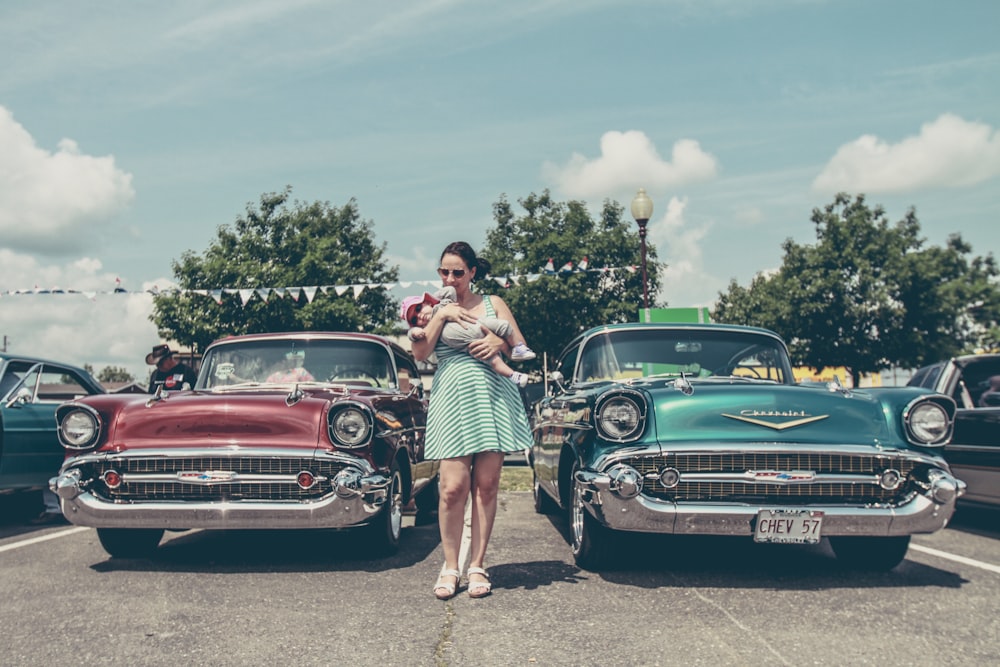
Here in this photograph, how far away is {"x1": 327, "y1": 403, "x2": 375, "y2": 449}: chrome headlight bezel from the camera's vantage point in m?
5.16

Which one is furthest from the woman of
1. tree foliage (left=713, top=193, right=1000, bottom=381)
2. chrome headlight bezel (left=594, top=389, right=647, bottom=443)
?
tree foliage (left=713, top=193, right=1000, bottom=381)

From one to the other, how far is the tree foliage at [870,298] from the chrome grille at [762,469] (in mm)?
32992

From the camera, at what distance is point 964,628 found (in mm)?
3854

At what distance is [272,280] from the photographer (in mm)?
30859

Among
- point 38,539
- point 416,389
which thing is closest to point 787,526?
point 416,389

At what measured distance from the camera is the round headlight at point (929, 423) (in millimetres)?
4777

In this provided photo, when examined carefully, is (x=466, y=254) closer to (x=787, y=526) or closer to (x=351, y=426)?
(x=351, y=426)

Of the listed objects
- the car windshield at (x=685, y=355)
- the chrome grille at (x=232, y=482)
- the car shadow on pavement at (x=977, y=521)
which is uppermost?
the car windshield at (x=685, y=355)

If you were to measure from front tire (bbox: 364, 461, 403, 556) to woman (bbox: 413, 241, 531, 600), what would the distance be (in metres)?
0.75

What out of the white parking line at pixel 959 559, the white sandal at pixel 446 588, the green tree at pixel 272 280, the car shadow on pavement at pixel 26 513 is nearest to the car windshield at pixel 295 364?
the car shadow on pavement at pixel 26 513

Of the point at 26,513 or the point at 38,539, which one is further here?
the point at 26,513

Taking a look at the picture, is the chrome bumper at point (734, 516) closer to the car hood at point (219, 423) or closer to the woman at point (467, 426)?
the woman at point (467, 426)

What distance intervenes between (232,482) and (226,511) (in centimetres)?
16

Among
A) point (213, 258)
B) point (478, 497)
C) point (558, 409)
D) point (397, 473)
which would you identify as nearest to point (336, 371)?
point (397, 473)
